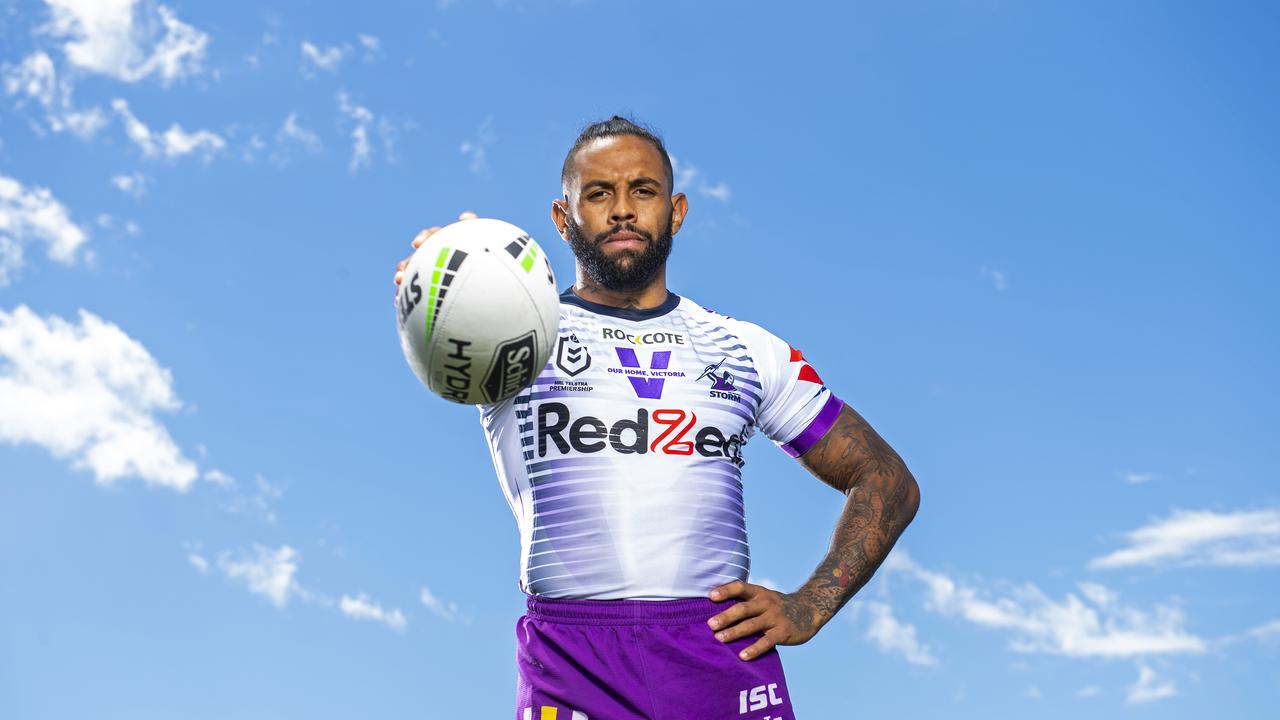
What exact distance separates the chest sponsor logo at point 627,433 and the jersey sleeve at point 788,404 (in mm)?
746

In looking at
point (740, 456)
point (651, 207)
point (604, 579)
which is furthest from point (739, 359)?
point (604, 579)

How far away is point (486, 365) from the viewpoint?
450 cm

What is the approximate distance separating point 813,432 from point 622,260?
1.44 meters

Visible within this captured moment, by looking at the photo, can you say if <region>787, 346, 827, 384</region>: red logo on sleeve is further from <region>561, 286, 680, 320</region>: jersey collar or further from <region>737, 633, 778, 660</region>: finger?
<region>737, 633, 778, 660</region>: finger

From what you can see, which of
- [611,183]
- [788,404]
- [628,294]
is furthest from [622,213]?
[788,404]

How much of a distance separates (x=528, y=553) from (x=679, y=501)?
2.54 feet

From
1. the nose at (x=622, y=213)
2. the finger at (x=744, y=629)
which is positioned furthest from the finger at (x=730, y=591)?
the nose at (x=622, y=213)

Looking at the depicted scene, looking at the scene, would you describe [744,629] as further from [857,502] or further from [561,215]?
[561,215]

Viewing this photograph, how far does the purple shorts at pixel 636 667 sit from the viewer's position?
16.0 ft

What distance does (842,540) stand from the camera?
19.1ft

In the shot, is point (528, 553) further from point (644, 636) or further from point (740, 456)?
point (740, 456)

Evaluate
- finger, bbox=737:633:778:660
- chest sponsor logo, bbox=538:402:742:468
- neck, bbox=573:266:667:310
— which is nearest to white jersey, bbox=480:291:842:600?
chest sponsor logo, bbox=538:402:742:468

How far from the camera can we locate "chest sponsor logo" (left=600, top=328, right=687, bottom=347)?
5621mm

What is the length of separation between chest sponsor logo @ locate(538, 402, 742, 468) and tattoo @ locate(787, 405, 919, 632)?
3.07 ft
